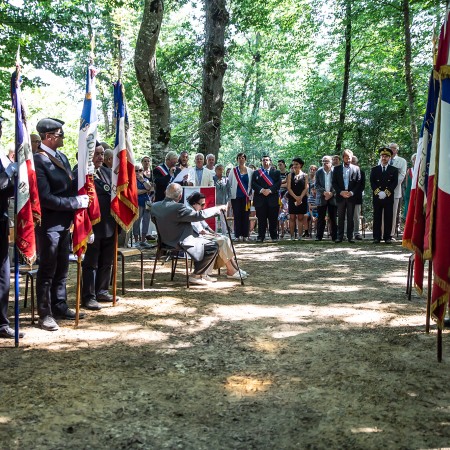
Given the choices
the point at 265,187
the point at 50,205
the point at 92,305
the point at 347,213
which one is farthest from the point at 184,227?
the point at 347,213

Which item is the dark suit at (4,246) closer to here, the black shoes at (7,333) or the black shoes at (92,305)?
the black shoes at (7,333)

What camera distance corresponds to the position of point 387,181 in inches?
476

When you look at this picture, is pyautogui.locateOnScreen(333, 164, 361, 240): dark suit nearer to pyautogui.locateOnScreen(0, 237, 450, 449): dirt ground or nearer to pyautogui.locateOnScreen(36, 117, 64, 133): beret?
pyautogui.locateOnScreen(0, 237, 450, 449): dirt ground

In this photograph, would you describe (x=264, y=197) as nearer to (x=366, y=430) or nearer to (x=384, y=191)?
(x=384, y=191)

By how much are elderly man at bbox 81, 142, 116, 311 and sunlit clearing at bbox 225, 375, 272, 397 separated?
2.82 meters

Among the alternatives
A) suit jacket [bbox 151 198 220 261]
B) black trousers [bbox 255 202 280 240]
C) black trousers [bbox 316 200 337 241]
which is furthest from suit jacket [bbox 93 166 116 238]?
black trousers [bbox 316 200 337 241]

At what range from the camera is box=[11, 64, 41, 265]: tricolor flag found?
485cm

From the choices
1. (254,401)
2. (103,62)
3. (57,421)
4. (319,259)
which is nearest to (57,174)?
(57,421)

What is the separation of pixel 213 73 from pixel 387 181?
5282 mm

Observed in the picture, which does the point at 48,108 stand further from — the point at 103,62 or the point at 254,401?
the point at 254,401

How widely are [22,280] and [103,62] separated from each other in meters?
20.9

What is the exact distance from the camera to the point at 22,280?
8258 millimetres

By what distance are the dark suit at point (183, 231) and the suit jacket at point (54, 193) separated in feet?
7.17

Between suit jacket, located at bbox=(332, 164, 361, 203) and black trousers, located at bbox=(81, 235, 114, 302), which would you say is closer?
black trousers, located at bbox=(81, 235, 114, 302)
